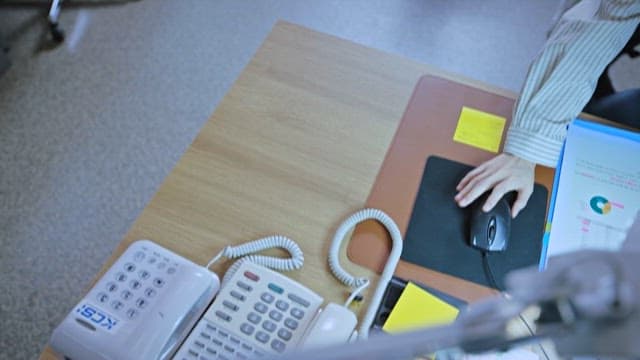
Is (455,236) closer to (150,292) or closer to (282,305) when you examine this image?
(282,305)

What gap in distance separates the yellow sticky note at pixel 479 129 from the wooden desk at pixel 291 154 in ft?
0.27

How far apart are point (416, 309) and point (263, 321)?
8.4 inches

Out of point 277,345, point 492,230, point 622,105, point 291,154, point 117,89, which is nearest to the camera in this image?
point 277,345

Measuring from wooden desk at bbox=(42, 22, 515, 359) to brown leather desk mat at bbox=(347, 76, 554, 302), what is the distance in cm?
2

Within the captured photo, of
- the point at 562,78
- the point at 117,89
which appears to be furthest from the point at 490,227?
the point at 117,89

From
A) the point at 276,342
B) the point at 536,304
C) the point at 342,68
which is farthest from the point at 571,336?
the point at 342,68

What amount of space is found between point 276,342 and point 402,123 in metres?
0.48

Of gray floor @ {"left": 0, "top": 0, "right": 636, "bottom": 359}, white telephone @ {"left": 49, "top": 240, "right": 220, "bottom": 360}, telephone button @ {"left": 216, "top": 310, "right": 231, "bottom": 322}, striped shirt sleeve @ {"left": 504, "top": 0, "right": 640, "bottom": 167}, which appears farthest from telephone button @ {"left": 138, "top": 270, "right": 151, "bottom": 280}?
gray floor @ {"left": 0, "top": 0, "right": 636, "bottom": 359}

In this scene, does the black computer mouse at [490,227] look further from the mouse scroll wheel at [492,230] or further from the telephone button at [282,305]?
the telephone button at [282,305]

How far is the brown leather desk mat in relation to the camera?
2.73 feet

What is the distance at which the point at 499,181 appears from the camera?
0.91 meters

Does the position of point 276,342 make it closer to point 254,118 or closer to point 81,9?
point 254,118

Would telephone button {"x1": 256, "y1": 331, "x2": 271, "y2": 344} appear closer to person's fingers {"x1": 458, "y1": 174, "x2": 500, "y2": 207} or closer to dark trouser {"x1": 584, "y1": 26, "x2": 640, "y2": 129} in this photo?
person's fingers {"x1": 458, "y1": 174, "x2": 500, "y2": 207}

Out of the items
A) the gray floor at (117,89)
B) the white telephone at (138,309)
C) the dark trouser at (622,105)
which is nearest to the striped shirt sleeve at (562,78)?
the dark trouser at (622,105)
